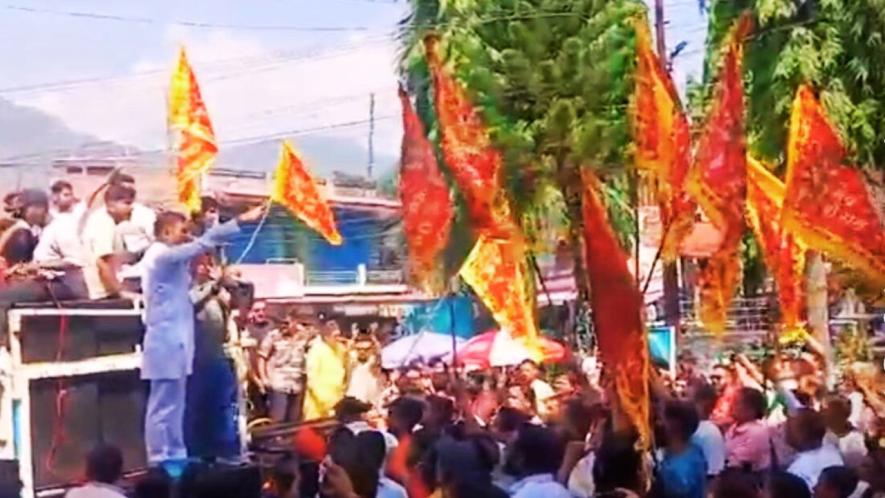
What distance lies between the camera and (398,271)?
21.3 metres

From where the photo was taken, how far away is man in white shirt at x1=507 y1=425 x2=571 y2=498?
5944 millimetres

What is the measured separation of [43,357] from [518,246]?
521 cm

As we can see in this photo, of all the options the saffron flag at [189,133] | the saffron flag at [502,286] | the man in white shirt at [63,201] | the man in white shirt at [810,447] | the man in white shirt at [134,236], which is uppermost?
the saffron flag at [189,133]

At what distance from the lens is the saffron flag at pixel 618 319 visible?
25.8 feet

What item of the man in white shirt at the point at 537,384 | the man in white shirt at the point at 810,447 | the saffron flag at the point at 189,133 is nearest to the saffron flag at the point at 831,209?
the man in white shirt at the point at 537,384

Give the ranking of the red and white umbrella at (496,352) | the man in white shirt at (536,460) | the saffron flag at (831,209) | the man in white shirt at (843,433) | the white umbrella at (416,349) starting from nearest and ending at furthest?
the man in white shirt at (536,460), the man in white shirt at (843,433), the saffron flag at (831,209), the red and white umbrella at (496,352), the white umbrella at (416,349)

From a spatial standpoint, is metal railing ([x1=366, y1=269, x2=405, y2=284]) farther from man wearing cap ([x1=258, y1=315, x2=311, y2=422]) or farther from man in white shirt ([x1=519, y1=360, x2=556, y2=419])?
man wearing cap ([x1=258, y1=315, x2=311, y2=422])

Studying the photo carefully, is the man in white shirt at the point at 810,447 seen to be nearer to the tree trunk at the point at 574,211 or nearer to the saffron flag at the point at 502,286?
the saffron flag at the point at 502,286

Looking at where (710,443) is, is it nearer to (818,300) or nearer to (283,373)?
(283,373)

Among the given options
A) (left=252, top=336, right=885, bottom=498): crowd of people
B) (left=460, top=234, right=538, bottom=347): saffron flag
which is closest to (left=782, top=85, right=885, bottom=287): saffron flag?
(left=252, top=336, right=885, bottom=498): crowd of people

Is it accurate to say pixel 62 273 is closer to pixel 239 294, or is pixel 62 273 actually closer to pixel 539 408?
pixel 239 294

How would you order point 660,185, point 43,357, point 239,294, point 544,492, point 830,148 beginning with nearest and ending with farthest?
1. point 544,492
2. point 43,357
3. point 239,294
4. point 660,185
5. point 830,148

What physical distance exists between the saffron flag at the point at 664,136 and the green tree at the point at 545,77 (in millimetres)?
8266

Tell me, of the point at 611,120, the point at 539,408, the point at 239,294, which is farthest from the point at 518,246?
the point at 611,120
